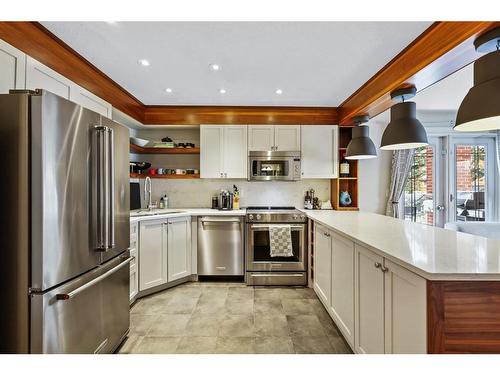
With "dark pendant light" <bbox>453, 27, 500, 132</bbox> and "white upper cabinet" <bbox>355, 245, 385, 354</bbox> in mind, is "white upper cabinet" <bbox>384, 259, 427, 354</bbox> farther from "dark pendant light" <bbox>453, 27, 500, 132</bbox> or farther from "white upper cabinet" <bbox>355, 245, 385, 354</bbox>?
"dark pendant light" <bbox>453, 27, 500, 132</bbox>

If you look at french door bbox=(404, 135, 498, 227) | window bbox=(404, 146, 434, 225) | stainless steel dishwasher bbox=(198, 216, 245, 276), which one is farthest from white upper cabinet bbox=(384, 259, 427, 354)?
french door bbox=(404, 135, 498, 227)

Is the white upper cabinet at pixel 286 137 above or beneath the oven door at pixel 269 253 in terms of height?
above

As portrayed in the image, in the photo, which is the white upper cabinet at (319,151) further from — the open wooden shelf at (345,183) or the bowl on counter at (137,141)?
the bowl on counter at (137,141)

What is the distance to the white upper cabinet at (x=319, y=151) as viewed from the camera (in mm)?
3676

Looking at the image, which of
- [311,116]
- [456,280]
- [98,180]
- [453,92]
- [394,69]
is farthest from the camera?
[311,116]

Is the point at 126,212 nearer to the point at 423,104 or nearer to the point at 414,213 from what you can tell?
the point at 423,104

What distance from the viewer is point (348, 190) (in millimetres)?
3893

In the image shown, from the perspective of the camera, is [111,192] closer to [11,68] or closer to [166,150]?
[11,68]

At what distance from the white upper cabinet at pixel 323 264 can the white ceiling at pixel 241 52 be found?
64.7 inches

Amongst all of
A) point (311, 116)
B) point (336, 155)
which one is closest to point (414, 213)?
point (336, 155)

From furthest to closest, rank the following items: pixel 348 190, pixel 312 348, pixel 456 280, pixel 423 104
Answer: pixel 348 190 → pixel 423 104 → pixel 312 348 → pixel 456 280

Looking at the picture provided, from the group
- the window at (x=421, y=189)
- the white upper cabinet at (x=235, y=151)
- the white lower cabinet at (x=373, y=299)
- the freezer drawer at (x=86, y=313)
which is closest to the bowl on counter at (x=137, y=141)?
the white upper cabinet at (x=235, y=151)

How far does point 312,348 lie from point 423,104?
3475mm

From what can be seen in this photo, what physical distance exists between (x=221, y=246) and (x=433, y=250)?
2.43 meters
